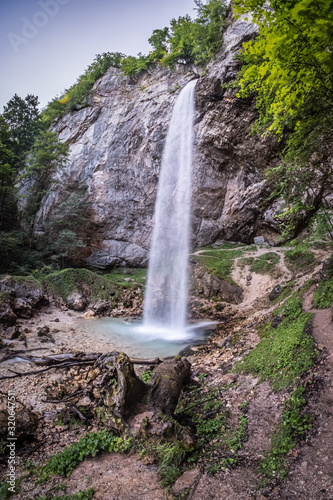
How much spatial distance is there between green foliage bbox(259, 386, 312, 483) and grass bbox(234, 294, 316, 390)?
44 cm

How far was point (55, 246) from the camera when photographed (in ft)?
62.0

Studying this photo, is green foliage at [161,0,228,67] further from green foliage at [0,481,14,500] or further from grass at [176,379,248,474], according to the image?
green foliage at [0,481,14,500]

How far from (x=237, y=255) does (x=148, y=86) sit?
63.7 feet

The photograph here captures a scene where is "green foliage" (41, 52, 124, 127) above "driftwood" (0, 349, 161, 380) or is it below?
above

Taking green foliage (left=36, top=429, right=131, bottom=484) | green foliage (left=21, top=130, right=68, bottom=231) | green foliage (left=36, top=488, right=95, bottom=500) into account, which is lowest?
green foliage (left=36, top=429, right=131, bottom=484)

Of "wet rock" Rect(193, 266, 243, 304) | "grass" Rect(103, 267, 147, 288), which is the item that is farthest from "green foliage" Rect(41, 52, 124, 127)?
"wet rock" Rect(193, 266, 243, 304)

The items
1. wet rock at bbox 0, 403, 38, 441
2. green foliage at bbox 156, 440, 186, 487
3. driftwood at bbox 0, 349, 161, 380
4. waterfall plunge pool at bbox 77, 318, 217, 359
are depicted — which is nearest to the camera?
green foliage at bbox 156, 440, 186, 487

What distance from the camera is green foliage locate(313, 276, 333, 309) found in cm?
543

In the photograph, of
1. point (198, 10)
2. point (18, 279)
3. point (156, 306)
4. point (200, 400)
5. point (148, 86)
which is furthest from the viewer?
point (148, 86)

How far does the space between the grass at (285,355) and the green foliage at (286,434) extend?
0.44 metres

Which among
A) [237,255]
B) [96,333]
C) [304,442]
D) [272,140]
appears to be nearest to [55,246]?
[96,333]

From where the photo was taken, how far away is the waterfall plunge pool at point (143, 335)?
8227 mm

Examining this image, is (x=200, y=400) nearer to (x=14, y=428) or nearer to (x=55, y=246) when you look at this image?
(x=14, y=428)

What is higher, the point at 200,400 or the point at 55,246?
the point at 55,246
